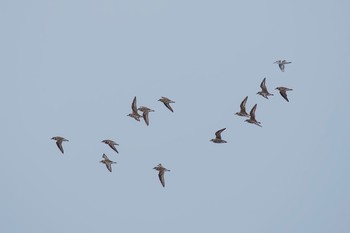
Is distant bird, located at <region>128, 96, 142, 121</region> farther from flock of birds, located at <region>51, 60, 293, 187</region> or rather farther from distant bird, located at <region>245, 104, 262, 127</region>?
distant bird, located at <region>245, 104, 262, 127</region>

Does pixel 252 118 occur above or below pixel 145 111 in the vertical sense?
below

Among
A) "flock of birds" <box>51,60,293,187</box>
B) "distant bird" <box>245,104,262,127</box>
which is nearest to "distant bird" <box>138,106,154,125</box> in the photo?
"flock of birds" <box>51,60,293,187</box>

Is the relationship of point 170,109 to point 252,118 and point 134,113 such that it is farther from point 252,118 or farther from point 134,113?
point 252,118

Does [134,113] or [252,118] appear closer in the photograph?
[252,118]

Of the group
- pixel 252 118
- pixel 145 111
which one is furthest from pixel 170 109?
pixel 252 118

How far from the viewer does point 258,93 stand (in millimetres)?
67188

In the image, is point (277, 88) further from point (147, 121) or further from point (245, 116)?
point (147, 121)

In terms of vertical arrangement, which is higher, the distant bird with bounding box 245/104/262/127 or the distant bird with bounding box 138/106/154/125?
the distant bird with bounding box 138/106/154/125

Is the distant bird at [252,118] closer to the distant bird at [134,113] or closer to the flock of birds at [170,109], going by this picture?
the flock of birds at [170,109]

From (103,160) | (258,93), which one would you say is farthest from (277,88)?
(103,160)

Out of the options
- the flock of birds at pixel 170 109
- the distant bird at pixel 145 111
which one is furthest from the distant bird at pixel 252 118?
the distant bird at pixel 145 111

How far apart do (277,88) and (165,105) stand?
8.68 m

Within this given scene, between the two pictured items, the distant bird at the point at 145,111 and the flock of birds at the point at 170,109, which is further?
the distant bird at the point at 145,111

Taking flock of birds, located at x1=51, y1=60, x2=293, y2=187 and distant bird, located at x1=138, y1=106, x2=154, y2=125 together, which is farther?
distant bird, located at x1=138, y1=106, x2=154, y2=125
